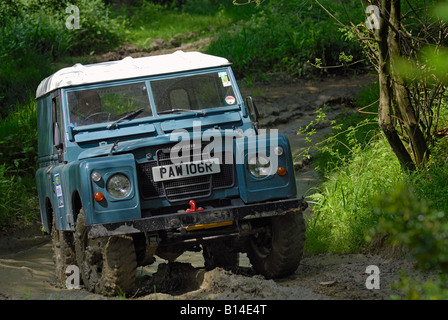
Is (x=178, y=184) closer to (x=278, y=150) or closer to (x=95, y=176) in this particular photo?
(x=95, y=176)

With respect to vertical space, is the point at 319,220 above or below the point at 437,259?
below

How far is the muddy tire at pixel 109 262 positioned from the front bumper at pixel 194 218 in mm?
172

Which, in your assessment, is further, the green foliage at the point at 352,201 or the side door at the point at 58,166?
the green foliage at the point at 352,201

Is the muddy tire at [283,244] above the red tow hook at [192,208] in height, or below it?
below

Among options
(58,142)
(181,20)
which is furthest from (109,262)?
(181,20)

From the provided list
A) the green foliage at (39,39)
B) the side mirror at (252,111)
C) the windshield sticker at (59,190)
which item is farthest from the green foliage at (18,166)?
the side mirror at (252,111)

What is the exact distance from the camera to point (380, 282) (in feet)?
19.9

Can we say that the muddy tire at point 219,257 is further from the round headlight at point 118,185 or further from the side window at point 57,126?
the side window at point 57,126

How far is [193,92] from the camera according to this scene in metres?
7.42

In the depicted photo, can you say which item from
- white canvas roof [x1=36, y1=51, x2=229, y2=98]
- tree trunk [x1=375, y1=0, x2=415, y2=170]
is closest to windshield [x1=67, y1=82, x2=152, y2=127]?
white canvas roof [x1=36, y1=51, x2=229, y2=98]

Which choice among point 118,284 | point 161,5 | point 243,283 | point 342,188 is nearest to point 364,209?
point 342,188

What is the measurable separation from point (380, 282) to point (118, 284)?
2.20 meters

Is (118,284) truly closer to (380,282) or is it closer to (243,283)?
(243,283)

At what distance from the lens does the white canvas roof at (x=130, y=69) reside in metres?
7.32
